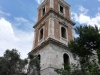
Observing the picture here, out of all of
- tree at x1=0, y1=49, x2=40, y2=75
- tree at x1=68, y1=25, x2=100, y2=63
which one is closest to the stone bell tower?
tree at x1=0, y1=49, x2=40, y2=75

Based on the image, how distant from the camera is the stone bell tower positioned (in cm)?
1531

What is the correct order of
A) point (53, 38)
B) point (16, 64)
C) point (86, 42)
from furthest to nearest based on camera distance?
point (53, 38), point (86, 42), point (16, 64)

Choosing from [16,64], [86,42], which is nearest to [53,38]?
[86,42]

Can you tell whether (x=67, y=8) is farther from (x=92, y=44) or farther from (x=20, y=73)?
(x=20, y=73)

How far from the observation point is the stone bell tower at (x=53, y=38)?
15.3 m

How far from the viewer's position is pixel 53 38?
16.9 metres

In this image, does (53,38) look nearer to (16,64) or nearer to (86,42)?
(86,42)

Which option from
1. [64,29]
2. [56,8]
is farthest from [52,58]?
[56,8]

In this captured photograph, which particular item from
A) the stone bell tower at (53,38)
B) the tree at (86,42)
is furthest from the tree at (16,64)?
the tree at (86,42)

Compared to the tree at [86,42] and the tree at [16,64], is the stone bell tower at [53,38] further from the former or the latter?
the tree at [86,42]

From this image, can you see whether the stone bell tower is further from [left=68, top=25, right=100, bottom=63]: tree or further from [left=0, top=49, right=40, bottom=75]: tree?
[left=68, top=25, right=100, bottom=63]: tree

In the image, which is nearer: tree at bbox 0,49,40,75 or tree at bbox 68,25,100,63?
tree at bbox 0,49,40,75

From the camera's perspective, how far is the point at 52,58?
15164mm

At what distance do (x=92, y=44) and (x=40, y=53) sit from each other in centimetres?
697
